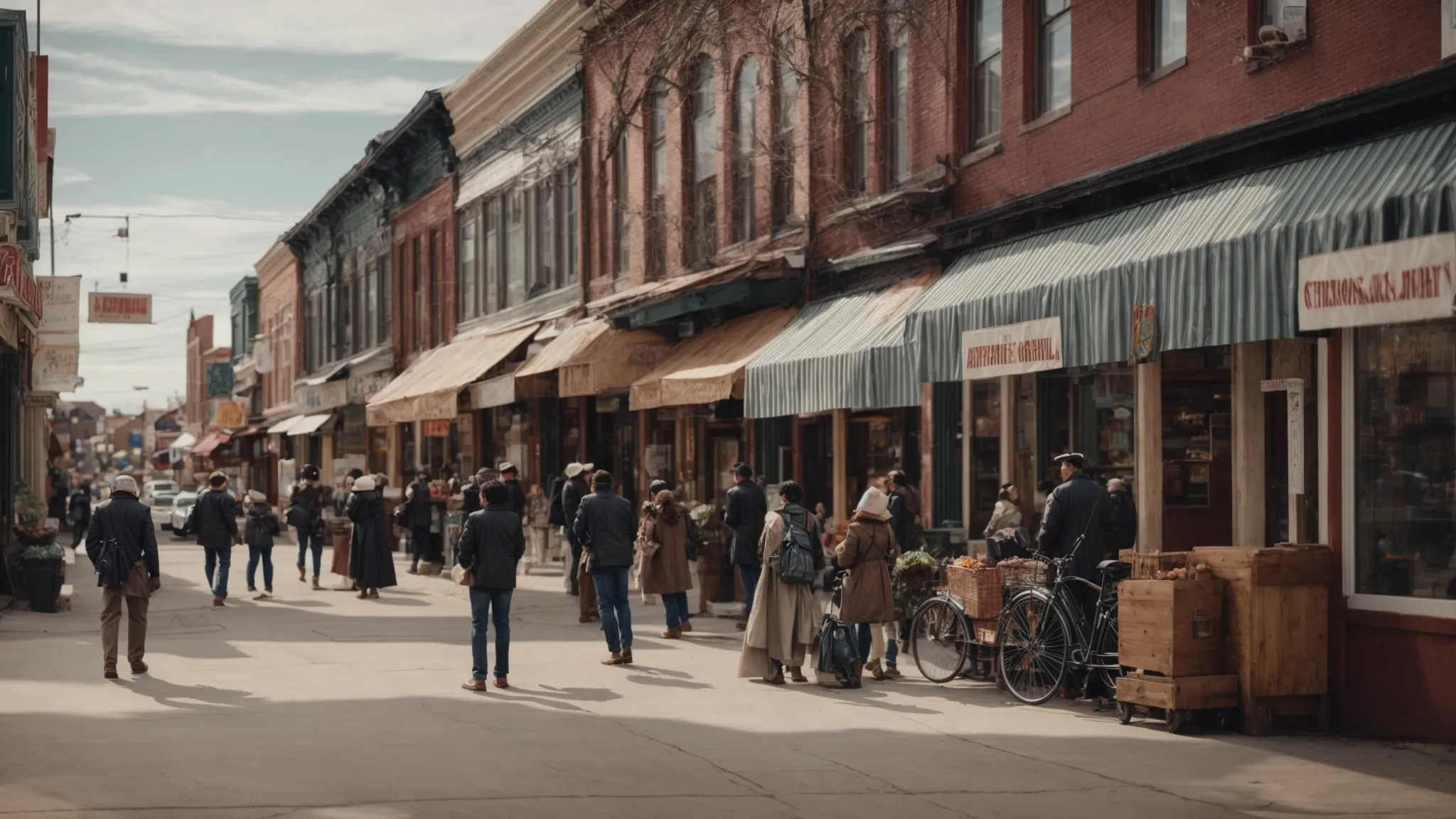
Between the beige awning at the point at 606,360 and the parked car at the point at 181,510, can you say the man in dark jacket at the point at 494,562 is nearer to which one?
the beige awning at the point at 606,360

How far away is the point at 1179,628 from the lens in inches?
468

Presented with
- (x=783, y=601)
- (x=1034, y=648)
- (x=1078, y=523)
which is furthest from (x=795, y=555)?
(x=1078, y=523)

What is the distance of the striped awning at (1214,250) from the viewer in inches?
434

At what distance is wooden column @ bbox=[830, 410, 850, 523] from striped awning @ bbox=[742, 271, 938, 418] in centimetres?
123

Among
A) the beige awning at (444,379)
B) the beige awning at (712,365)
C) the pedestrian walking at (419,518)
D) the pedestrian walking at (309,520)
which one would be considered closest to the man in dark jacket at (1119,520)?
the beige awning at (712,365)

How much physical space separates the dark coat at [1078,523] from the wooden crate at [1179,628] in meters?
1.36

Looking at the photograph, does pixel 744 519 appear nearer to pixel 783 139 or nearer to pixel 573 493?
pixel 573 493

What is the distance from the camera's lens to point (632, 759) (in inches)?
425

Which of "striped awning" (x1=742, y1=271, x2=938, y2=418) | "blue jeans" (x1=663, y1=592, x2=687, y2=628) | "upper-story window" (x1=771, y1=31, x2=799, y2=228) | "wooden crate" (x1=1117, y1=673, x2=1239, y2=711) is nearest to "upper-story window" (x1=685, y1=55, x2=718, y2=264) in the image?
"upper-story window" (x1=771, y1=31, x2=799, y2=228)

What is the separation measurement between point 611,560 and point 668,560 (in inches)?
99.6

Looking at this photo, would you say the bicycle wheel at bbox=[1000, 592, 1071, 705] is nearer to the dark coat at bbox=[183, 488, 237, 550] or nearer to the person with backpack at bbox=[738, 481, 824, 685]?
the person with backpack at bbox=[738, 481, 824, 685]

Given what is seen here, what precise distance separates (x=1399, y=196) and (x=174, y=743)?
836 centimetres

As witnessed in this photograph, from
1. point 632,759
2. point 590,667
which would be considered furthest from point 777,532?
point 632,759

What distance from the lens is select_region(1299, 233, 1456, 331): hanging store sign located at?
1032 cm
